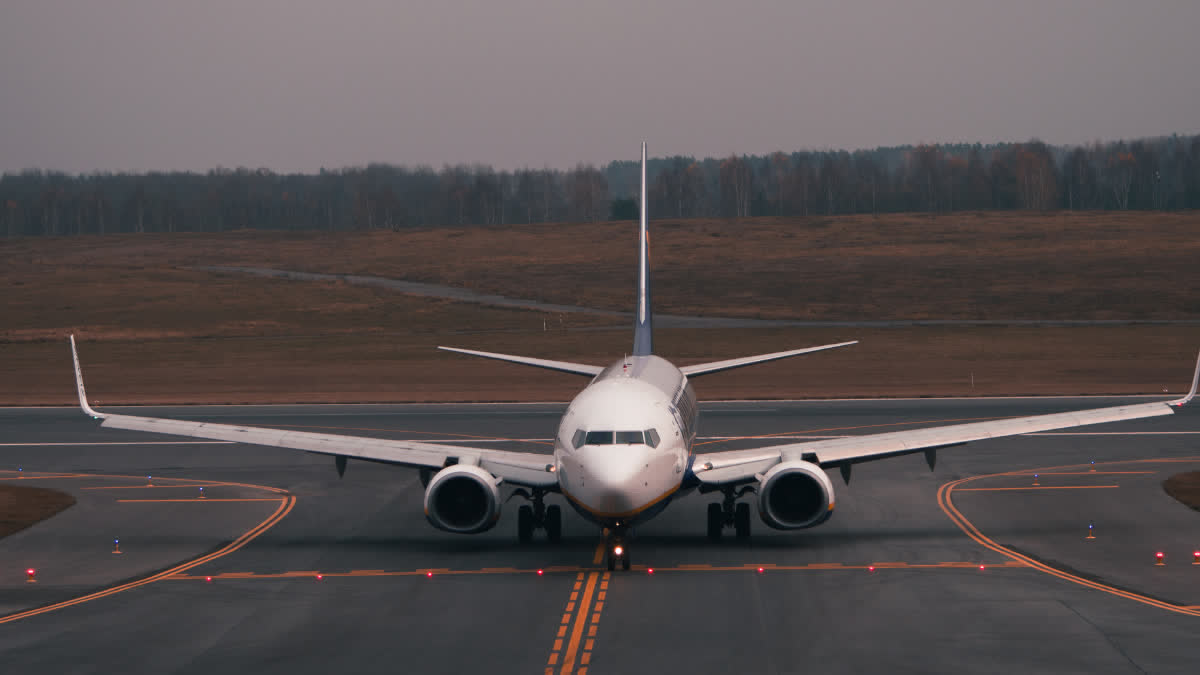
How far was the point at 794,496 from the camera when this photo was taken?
94.0ft

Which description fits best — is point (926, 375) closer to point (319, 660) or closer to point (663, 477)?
point (663, 477)

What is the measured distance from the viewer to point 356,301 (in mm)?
129250

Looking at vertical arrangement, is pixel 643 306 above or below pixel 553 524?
above

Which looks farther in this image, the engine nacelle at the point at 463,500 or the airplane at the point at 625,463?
the engine nacelle at the point at 463,500

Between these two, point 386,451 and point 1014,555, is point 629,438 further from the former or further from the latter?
point 1014,555

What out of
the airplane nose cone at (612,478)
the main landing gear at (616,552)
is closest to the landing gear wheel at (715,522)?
the main landing gear at (616,552)

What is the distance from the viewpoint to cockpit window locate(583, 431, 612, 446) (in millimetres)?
26828

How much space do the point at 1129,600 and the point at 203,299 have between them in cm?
11932

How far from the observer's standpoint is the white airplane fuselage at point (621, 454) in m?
26.1

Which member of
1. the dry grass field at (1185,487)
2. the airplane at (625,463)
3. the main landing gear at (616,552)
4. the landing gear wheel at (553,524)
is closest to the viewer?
the airplane at (625,463)

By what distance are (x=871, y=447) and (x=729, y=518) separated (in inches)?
155

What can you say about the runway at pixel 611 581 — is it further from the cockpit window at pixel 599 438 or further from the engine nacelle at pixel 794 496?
the cockpit window at pixel 599 438

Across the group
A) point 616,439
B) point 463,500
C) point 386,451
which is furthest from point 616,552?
point 386,451

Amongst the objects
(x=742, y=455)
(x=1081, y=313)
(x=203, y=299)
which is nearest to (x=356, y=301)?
(x=203, y=299)
